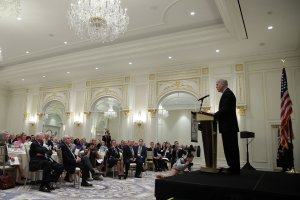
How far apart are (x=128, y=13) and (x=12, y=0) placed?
137 inches

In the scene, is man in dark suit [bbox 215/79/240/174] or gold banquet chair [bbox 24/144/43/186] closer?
man in dark suit [bbox 215/79/240/174]

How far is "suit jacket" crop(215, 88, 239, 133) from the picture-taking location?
135 inches

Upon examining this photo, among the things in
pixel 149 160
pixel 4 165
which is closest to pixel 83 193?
pixel 4 165

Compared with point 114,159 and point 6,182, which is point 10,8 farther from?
point 114,159

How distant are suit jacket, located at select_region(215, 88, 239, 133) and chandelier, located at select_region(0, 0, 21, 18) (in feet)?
24.0

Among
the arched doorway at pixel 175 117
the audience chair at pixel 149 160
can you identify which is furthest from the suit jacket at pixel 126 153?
the arched doorway at pixel 175 117

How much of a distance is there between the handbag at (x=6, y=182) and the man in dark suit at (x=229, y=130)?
458cm

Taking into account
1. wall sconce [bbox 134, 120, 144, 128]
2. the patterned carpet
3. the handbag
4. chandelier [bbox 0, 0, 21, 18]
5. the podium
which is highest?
chandelier [bbox 0, 0, 21, 18]

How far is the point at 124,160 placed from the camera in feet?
26.8

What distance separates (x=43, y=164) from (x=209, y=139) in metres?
3.77

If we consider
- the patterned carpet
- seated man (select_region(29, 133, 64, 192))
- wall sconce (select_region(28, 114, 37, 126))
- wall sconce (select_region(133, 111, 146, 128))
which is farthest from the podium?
wall sconce (select_region(28, 114, 37, 126))

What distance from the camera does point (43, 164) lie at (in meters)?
5.55

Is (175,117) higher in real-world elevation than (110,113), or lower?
lower

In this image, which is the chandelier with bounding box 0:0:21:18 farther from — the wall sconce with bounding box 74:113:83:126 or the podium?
the podium
